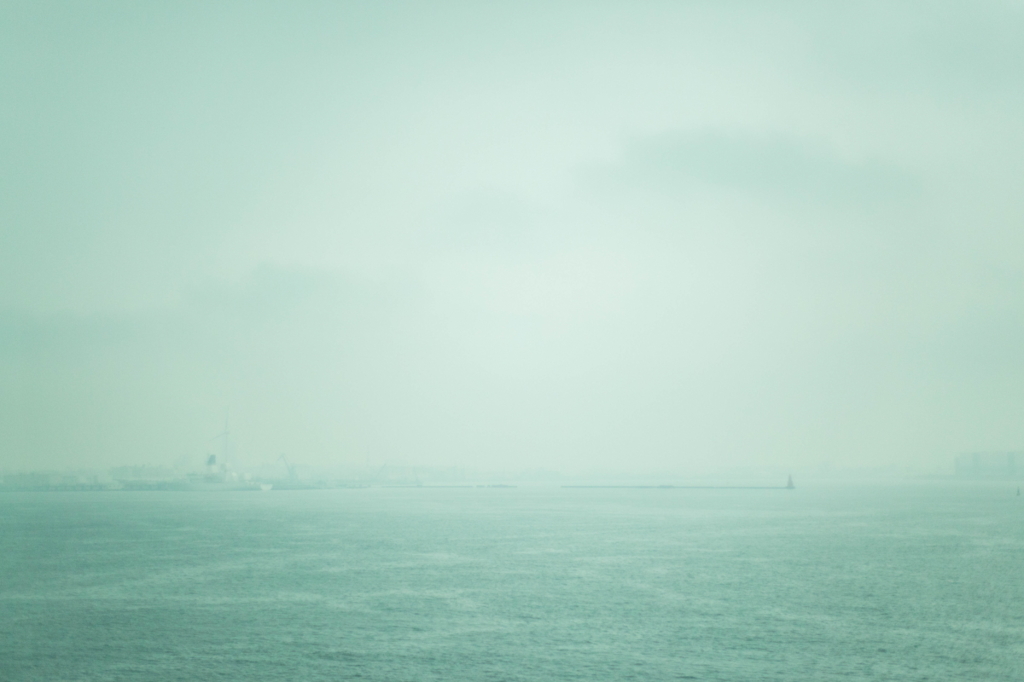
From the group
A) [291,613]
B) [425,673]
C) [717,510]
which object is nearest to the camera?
[425,673]

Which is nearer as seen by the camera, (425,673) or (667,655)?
(425,673)

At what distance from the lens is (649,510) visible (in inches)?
5468

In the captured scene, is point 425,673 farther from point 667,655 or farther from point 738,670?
point 738,670

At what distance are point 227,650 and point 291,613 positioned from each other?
7.24 m

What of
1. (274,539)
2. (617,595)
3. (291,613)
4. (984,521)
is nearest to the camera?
(291,613)

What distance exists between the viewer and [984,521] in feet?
330

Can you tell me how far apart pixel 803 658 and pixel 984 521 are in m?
81.4

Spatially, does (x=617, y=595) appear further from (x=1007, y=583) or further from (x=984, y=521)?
(x=984, y=521)

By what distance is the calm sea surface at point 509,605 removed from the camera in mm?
34906

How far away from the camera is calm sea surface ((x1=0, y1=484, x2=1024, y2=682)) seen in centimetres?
3491

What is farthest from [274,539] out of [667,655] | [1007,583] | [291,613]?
[1007,583]

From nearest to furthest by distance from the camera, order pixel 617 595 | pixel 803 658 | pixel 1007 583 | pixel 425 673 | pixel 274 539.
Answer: pixel 425 673, pixel 803 658, pixel 617 595, pixel 1007 583, pixel 274 539

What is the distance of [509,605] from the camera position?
46.8 m

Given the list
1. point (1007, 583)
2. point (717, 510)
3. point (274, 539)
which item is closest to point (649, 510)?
point (717, 510)
